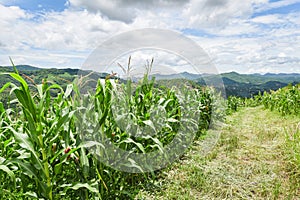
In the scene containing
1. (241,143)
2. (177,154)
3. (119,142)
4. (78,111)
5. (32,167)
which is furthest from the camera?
(241,143)

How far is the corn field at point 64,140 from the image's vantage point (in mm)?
1540

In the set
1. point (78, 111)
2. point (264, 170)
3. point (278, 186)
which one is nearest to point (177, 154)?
point (264, 170)

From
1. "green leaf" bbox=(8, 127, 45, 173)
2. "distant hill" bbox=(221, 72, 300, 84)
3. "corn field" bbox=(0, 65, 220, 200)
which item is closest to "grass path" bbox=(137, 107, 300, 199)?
"corn field" bbox=(0, 65, 220, 200)

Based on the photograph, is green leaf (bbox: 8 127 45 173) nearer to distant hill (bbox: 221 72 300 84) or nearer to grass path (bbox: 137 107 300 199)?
grass path (bbox: 137 107 300 199)

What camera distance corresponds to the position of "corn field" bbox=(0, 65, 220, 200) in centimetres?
154

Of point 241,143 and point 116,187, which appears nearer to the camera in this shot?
point 116,187

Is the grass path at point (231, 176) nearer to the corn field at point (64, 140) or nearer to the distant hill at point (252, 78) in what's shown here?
the corn field at point (64, 140)

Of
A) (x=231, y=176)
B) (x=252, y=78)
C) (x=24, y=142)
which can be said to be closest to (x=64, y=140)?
(x=24, y=142)

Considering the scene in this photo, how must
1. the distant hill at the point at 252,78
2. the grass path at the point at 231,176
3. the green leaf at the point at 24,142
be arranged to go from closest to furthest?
the green leaf at the point at 24,142, the grass path at the point at 231,176, the distant hill at the point at 252,78

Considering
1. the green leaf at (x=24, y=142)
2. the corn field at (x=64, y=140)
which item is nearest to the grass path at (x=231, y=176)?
the corn field at (x=64, y=140)

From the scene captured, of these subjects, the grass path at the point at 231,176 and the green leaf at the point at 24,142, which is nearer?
the green leaf at the point at 24,142

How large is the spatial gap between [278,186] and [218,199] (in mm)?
663

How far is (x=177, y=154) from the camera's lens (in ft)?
12.4

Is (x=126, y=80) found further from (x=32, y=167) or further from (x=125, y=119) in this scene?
(x=32, y=167)
